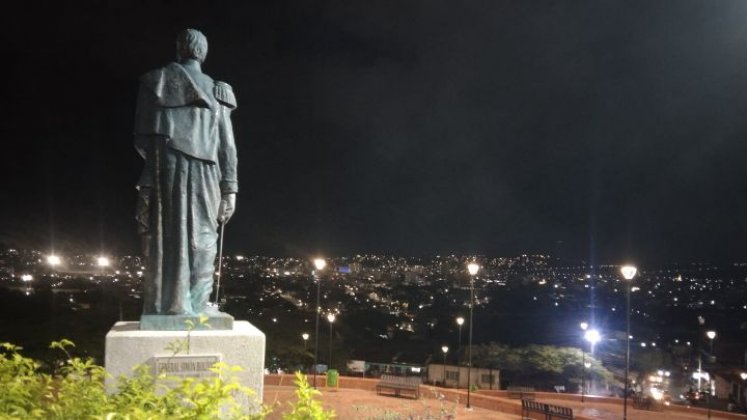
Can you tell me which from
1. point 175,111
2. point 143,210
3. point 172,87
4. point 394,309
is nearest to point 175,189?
point 143,210

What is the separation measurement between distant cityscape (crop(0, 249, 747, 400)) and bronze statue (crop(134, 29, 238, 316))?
4.25 ft

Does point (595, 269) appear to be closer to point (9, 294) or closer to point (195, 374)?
point (9, 294)

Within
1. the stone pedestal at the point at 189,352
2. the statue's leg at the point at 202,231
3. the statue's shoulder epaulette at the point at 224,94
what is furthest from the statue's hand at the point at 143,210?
the statue's shoulder epaulette at the point at 224,94

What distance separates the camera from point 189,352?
4.33 meters

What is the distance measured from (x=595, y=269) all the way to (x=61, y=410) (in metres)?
194

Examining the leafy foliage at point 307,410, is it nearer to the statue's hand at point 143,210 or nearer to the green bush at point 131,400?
the green bush at point 131,400

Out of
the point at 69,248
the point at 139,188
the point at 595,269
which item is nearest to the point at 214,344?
the point at 139,188

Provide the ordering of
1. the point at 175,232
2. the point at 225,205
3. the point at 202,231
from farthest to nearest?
1. the point at 225,205
2. the point at 202,231
3. the point at 175,232

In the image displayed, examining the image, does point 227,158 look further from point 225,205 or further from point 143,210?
point 143,210

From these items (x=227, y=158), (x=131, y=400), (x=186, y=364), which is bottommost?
(x=186, y=364)

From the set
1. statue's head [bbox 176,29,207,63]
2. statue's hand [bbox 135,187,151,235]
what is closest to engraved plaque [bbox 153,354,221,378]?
statue's hand [bbox 135,187,151,235]

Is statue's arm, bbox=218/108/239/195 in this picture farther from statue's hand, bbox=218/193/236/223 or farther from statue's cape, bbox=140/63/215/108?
statue's cape, bbox=140/63/215/108

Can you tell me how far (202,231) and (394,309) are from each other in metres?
71.1

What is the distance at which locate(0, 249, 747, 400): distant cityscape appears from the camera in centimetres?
2925
